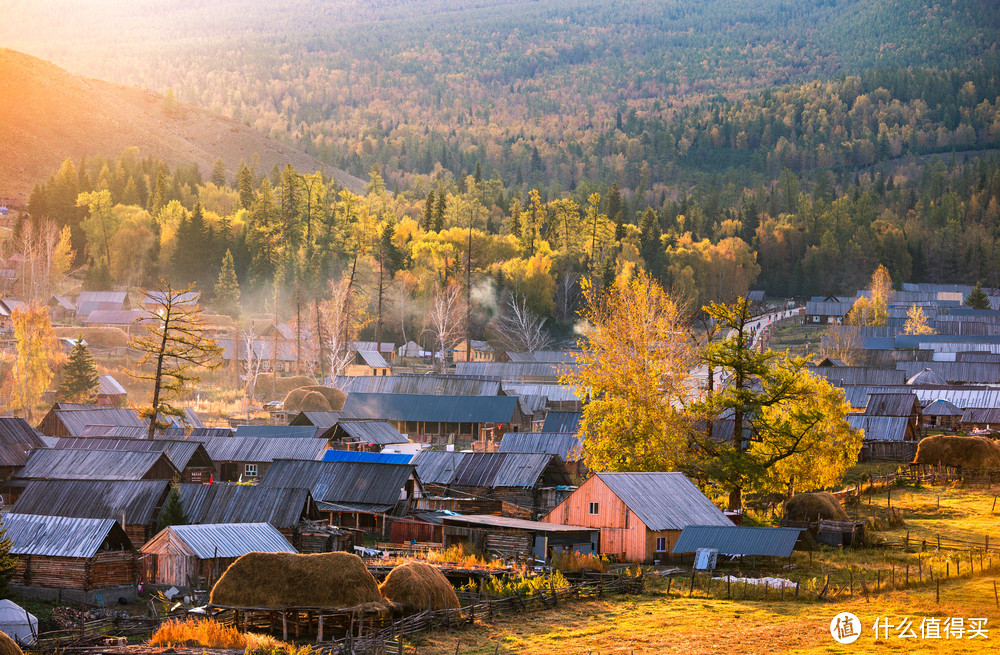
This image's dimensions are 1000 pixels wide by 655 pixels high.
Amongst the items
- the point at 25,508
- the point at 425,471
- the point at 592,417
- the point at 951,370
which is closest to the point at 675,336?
the point at 592,417

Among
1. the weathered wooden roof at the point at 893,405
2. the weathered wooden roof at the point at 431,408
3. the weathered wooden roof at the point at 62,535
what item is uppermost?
the weathered wooden roof at the point at 893,405

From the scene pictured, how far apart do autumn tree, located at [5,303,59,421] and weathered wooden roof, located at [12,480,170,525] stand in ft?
126

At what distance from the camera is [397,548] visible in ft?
144

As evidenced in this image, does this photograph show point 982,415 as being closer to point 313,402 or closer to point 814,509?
point 814,509

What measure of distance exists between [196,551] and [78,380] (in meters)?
47.4

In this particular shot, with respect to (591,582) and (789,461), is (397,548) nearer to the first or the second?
(591,582)

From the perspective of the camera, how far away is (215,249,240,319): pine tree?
412 feet

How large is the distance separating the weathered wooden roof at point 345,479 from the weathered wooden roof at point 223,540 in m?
8.97

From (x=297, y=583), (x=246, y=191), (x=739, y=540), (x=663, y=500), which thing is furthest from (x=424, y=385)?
(x=246, y=191)

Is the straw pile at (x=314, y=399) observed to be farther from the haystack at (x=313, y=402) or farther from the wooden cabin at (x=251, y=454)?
the wooden cabin at (x=251, y=454)

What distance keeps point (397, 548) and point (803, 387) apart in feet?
65.4

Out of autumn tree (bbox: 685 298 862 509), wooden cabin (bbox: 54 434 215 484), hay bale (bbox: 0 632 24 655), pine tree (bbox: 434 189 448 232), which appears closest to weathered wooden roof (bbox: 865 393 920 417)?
autumn tree (bbox: 685 298 862 509)

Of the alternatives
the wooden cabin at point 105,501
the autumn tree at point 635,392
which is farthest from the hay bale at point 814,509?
the wooden cabin at point 105,501

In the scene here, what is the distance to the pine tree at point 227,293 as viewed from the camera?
412 ft
